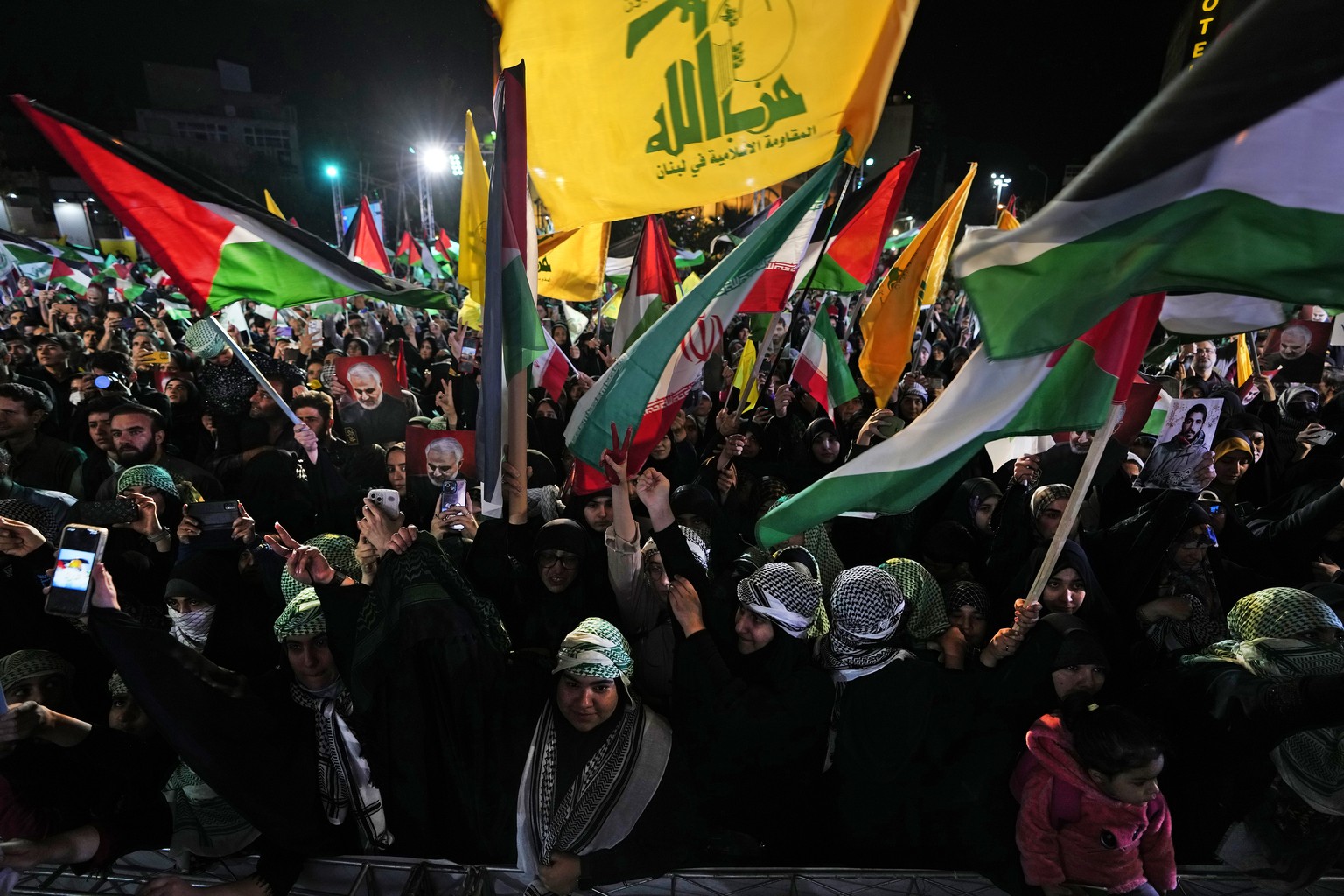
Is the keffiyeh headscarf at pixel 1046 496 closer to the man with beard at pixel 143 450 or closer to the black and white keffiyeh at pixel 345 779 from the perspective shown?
the black and white keffiyeh at pixel 345 779

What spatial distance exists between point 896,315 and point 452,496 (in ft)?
12.9

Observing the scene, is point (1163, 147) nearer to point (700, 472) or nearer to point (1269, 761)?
point (1269, 761)

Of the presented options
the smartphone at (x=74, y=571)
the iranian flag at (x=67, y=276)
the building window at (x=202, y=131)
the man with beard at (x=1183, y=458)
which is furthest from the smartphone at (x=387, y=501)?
the building window at (x=202, y=131)

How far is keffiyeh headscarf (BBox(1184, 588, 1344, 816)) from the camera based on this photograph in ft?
7.69

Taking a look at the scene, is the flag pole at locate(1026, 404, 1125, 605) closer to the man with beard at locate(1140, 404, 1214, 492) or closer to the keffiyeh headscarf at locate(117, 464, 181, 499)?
the man with beard at locate(1140, 404, 1214, 492)

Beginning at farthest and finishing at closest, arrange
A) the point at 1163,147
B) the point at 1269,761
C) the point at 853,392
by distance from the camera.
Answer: the point at 853,392, the point at 1269,761, the point at 1163,147

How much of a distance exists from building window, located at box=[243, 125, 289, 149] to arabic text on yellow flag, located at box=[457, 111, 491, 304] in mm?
69280

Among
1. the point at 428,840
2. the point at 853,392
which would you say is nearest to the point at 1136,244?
the point at 428,840

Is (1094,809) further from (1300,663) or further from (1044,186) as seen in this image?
(1044,186)

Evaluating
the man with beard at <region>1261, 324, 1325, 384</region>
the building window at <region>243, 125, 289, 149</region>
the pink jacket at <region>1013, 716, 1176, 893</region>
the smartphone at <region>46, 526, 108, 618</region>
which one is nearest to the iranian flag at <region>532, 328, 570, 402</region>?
the smartphone at <region>46, 526, 108, 618</region>

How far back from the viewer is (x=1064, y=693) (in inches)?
101

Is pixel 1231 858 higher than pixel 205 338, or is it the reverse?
pixel 205 338

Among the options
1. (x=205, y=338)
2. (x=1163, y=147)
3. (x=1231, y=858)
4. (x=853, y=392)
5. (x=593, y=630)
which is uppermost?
(x=205, y=338)

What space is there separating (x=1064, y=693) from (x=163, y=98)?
78.6m
